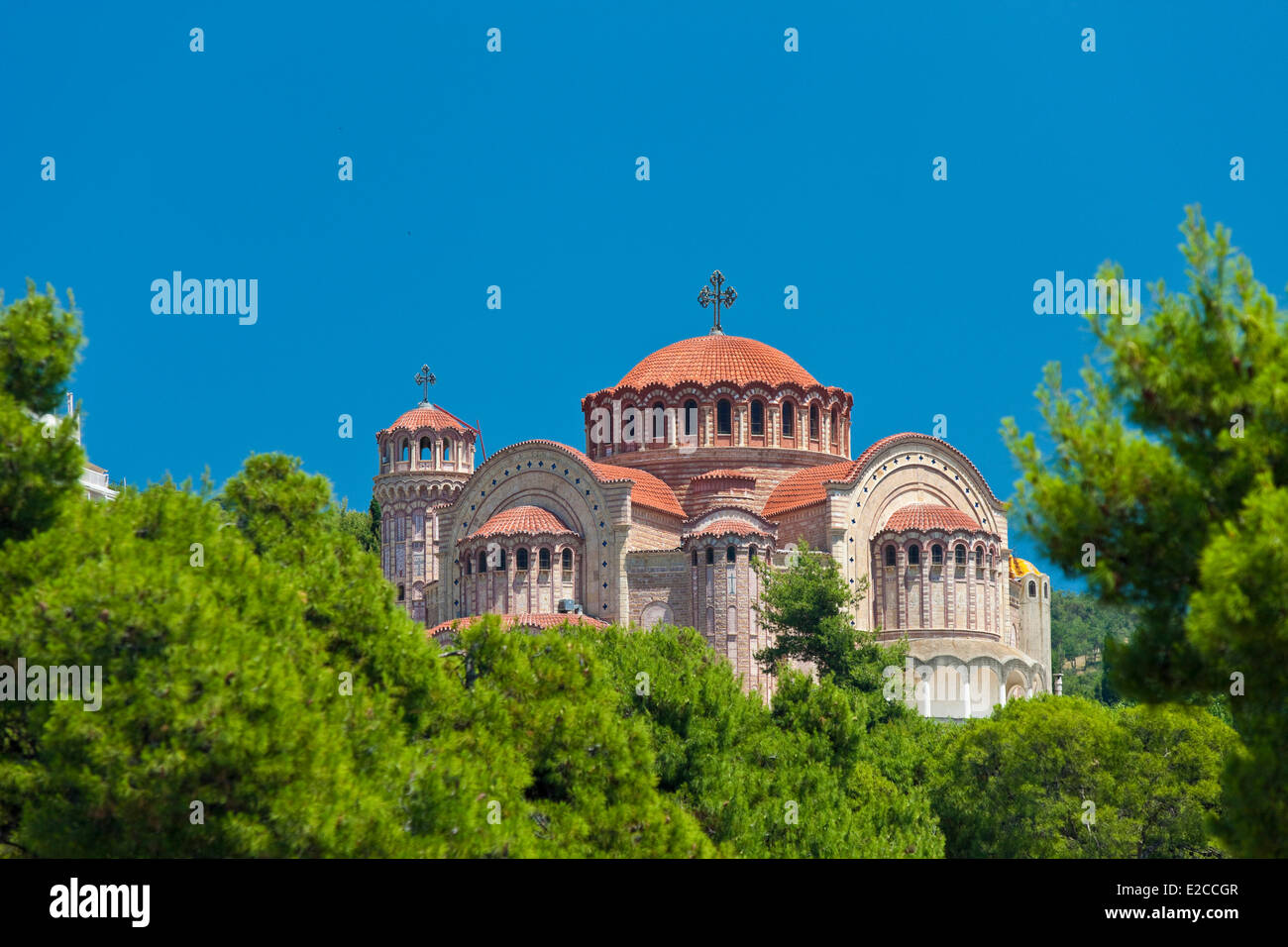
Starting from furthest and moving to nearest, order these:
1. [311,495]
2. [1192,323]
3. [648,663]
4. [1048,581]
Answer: [1048,581]
[648,663]
[311,495]
[1192,323]

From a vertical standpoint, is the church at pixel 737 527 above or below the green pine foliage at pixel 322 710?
above

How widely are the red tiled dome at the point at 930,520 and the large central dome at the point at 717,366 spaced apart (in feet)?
22.4

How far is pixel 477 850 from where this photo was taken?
17844 millimetres

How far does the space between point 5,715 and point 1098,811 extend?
23744 millimetres

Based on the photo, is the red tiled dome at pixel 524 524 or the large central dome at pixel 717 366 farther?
the large central dome at pixel 717 366

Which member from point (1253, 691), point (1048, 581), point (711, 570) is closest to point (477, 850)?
point (1253, 691)

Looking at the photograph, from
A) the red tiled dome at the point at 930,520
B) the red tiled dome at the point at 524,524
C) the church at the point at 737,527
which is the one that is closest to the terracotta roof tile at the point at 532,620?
the church at the point at 737,527

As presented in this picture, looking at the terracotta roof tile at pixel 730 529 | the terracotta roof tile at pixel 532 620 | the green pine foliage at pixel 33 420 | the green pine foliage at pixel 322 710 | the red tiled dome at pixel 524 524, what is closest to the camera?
the green pine foliage at pixel 322 710

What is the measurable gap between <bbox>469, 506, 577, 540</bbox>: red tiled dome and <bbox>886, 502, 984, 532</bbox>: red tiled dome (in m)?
9.89

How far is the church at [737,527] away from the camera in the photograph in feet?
164

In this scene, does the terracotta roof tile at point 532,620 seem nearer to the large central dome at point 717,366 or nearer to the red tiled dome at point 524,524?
the red tiled dome at point 524,524

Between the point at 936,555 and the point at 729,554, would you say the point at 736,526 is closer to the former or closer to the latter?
the point at 729,554
